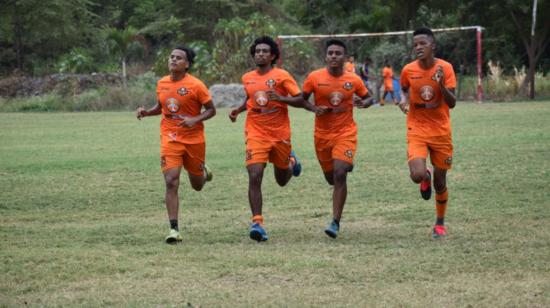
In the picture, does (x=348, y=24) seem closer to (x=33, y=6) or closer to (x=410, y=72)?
(x=33, y=6)

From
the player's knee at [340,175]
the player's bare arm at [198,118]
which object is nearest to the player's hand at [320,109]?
the player's knee at [340,175]

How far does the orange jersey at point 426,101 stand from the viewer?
30.3 feet

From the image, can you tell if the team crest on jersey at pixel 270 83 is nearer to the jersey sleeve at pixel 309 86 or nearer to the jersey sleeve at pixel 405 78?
the jersey sleeve at pixel 309 86

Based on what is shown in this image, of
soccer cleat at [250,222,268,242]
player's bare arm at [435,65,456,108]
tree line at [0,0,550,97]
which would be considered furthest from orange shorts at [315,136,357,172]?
tree line at [0,0,550,97]

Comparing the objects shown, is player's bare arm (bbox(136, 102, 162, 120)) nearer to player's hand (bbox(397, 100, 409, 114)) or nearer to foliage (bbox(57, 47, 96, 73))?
player's hand (bbox(397, 100, 409, 114))

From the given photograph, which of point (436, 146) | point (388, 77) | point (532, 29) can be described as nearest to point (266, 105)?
point (436, 146)

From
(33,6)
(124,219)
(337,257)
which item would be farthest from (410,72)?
(33,6)

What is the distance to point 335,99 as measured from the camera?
953 centimetres

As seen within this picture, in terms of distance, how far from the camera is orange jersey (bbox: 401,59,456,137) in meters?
9.25

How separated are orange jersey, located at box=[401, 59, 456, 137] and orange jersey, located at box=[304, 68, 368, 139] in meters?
0.54

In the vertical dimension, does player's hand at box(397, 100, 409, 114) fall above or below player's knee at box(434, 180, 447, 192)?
above

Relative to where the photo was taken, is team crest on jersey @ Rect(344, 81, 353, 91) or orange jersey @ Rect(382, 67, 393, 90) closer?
team crest on jersey @ Rect(344, 81, 353, 91)

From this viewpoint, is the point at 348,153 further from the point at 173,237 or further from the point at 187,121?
the point at 173,237

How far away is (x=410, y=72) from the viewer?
369 inches
